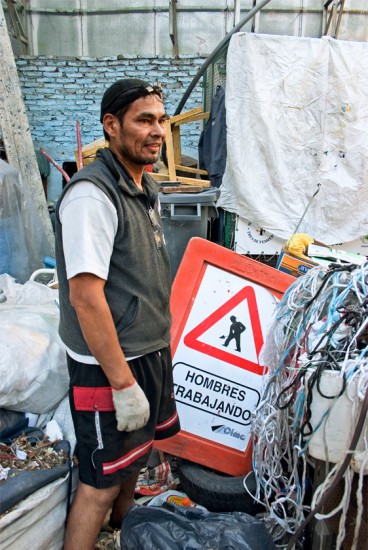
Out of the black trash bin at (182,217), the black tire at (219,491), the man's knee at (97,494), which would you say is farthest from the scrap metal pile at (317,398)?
the black trash bin at (182,217)

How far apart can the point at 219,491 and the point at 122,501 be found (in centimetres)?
46

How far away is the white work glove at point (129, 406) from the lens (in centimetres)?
151

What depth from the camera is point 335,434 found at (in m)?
1.32

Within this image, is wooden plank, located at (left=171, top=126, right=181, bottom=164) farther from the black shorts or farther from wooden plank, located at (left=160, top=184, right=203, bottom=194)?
the black shorts

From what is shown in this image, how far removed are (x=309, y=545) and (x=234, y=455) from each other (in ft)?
1.96

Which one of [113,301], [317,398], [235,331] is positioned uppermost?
[113,301]

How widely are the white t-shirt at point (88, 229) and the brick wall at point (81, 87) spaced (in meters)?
6.16

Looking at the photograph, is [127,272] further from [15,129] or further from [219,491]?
[15,129]

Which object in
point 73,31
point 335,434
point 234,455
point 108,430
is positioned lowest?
point 234,455

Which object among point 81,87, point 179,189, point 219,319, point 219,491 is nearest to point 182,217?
point 179,189

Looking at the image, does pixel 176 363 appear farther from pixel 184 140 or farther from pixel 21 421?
pixel 184 140

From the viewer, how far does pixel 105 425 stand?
5.19 feet

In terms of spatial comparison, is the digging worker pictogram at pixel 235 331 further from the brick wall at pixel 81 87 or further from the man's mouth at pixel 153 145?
the brick wall at pixel 81 87

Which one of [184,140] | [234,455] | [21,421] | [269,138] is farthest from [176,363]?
[184,140]
